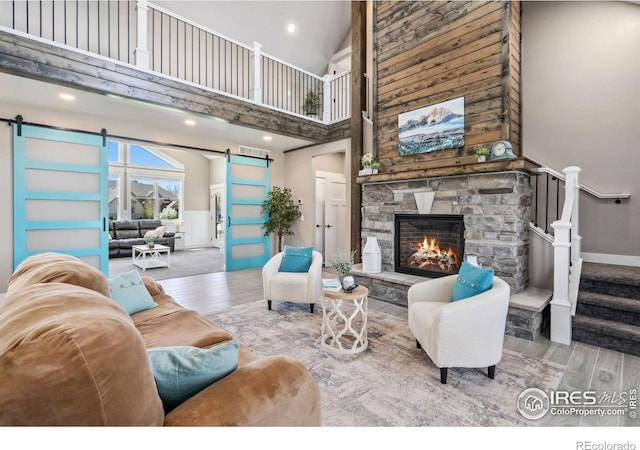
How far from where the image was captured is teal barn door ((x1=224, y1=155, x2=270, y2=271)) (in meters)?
6.37

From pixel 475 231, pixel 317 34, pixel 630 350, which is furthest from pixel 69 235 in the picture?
pixel 630 350

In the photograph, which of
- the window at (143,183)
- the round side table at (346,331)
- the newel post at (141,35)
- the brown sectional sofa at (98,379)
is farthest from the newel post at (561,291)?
the window at (143,183)

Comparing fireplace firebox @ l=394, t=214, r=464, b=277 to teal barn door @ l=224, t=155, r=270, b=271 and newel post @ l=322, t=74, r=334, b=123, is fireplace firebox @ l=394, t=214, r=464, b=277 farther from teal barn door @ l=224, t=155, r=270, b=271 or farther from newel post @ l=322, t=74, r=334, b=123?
teal barn door @ l=224, t=155, r=270, b=271

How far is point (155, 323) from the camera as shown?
2.11 metres

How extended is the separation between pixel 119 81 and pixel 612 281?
586 cm

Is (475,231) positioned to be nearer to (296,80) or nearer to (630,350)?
(630,350)

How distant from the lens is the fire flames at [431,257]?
383 cm

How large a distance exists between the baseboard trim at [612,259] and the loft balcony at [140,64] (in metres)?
4.24

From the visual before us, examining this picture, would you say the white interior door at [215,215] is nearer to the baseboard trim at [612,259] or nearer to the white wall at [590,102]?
the white wall at [590,102]

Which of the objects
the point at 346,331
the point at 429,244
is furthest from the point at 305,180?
the point at 346,331

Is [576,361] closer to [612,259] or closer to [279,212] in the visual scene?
[612,259]

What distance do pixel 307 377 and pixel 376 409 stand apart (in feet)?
2.98

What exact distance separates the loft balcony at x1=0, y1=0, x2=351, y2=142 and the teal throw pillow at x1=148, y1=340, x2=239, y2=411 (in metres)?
3.87

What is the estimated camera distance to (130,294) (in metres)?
2.34
